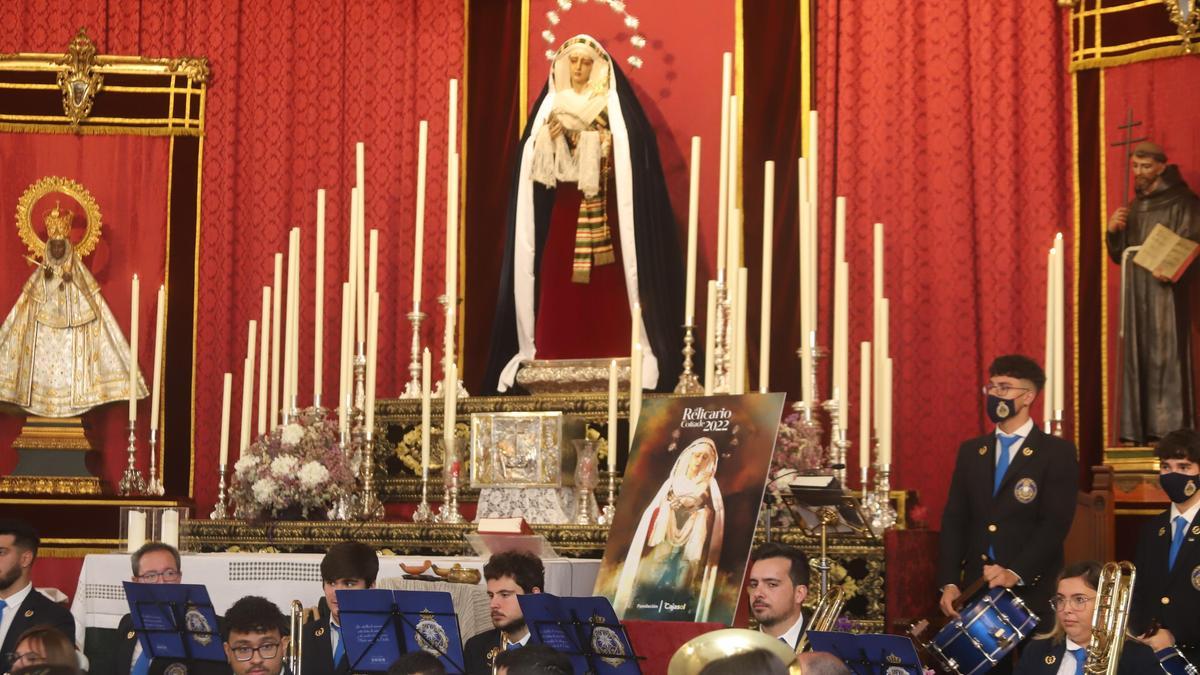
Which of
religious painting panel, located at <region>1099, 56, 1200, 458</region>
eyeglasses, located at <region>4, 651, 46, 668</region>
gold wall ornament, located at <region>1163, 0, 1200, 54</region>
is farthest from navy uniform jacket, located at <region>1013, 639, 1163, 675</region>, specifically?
gold wall ornament, located at <region>1163, 0, 1200, 54</region>

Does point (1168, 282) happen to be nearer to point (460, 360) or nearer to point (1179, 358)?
point (1179, 358)

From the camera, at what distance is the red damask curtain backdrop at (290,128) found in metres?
10.8

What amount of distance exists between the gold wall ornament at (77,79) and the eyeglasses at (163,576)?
201 inches

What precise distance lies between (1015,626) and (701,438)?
1312 millimetres

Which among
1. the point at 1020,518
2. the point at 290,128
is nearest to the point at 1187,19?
the point at 1020,518

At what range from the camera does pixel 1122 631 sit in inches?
209

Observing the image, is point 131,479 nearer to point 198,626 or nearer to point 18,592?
point 18,592

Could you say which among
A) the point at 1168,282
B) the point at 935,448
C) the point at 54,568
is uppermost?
the point at 1168,282

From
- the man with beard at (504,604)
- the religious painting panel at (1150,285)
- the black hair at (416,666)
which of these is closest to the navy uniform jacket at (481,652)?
the man with beard at (504,604)

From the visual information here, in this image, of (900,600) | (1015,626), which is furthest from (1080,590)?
(900,600)

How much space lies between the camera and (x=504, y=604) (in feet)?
20.0

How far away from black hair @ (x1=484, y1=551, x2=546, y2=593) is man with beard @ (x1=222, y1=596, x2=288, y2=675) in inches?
38.2

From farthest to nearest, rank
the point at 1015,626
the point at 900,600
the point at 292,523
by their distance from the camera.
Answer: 1. the point at 292,523
2. the point at 900,600
3. the point at 1015,626

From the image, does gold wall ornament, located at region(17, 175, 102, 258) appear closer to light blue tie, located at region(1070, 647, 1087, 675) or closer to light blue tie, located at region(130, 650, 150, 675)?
light blue tie, located at region(130, 650, 150, 675)
